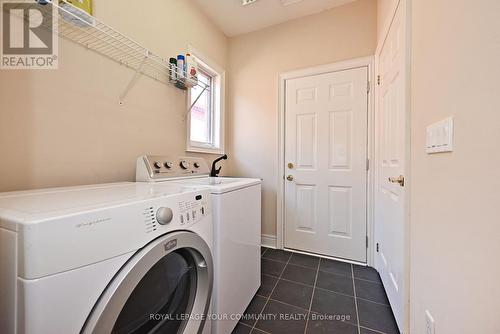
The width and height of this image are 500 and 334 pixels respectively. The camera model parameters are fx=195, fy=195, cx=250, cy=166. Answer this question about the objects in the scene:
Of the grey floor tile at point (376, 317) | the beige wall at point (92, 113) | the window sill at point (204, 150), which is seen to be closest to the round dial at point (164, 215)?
the beige wall at point (92, 113)

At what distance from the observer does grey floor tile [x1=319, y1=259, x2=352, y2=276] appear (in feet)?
5.95

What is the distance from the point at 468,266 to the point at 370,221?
144cm

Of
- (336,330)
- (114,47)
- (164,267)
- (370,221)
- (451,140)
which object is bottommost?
(336,330)

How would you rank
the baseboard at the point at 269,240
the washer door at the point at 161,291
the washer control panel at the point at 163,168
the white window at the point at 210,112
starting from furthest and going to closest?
the baseboard at the point at 269,240
the white window at the point at 210,112
the washer control panel at the point at 163,168
the washer door at the point at 161,291

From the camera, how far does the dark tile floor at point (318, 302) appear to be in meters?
1.22

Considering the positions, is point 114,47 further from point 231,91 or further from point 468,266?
point 468,266

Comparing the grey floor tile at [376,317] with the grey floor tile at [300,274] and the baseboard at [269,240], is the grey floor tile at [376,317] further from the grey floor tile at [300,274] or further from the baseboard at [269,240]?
the baseboard at [269,240]

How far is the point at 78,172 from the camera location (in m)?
1.09

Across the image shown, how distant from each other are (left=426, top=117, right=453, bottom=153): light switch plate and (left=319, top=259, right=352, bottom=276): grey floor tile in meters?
1.43

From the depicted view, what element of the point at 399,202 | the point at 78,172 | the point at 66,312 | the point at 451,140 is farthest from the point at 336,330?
the point at 78,172

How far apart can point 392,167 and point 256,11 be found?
2.06 metres

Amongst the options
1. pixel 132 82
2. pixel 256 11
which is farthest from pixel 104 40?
pixel 256 11

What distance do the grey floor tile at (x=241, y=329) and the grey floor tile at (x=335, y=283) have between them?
71 centimetres

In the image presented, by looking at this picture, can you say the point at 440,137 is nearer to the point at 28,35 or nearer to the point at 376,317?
the point at 376,317
